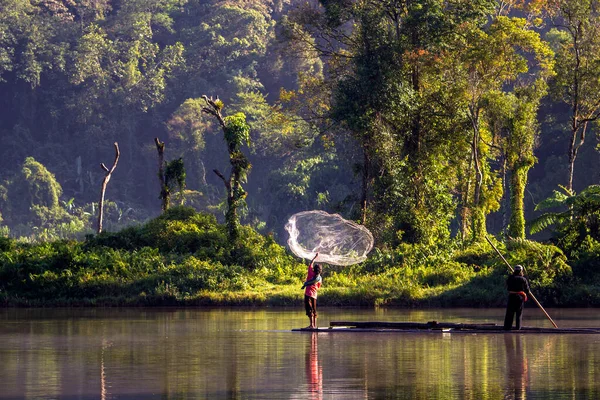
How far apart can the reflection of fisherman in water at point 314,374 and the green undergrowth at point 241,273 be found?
14661 millimetres

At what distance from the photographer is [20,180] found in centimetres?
9506

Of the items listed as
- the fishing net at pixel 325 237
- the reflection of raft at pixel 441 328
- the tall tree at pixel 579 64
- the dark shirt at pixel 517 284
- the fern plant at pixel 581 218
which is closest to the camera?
the reflection of raft at pixel 441 328

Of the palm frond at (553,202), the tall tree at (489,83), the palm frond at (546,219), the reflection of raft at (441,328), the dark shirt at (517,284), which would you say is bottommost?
the reflection of raft at (441,328)

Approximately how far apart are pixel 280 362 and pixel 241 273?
68.3ft

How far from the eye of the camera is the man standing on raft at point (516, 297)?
25953mm

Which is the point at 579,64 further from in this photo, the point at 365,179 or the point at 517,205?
the point at 365,179

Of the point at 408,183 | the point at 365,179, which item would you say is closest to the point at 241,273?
the point at 365,179

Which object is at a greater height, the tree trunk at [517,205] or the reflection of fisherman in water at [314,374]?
the tree trunk at [517,205]

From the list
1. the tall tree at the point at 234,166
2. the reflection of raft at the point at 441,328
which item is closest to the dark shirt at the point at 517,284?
the reflection of raft at the point at 441,328

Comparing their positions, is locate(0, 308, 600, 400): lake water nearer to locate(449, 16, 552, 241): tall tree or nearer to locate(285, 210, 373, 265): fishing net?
locate(285, 210, 373, 265): fishing net

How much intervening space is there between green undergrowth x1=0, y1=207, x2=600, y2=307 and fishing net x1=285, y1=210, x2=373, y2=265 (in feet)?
6.69

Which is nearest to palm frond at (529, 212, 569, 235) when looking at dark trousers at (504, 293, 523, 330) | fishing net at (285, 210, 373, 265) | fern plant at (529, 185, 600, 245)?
fern plant at (529, 185, 600, 245)

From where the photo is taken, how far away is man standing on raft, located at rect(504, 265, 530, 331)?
2595cm

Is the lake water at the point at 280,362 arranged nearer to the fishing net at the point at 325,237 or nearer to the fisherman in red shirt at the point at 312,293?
the fisherman in red shirt at the point at 312,293
